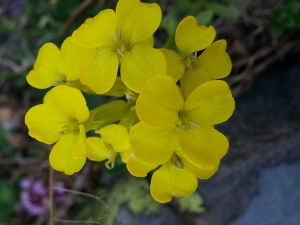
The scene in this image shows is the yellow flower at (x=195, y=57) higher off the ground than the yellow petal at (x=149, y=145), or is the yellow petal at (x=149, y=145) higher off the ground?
the yellow flower at (x=195, y=57)

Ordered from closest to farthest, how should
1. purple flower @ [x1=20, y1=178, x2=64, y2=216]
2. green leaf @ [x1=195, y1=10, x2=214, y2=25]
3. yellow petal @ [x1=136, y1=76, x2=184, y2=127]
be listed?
1. yellow petal @ [x1=136, y1=76, x2=184, y2=127]
2. green leaf @ [x1=195, y1=10, x2=214, y2=25]
3. purple flower @ [x1=20, y1=178, x2=64, y2=216]

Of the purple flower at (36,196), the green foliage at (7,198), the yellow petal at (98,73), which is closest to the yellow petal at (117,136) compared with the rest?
the yellow petal at (98,73)

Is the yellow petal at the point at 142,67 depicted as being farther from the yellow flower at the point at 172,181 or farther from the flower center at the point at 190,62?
the yellow flower at the point at 172,181

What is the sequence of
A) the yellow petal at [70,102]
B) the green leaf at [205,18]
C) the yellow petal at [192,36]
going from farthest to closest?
the green leaf at [205,18]
the yellow petal at [192,36]
the yellow petal at [70,102]

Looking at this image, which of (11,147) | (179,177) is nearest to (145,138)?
(179,177)

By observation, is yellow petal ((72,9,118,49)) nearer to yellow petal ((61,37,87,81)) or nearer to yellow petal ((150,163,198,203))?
yellow petal ((61,37,87,81))

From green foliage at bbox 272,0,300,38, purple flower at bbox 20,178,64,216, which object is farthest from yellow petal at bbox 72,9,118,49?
purple flower at bbox 20,178,64,216
